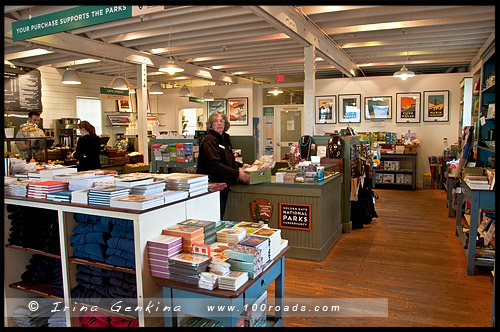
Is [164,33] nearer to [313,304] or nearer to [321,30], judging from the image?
[321,30]

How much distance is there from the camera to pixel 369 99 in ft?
37.4

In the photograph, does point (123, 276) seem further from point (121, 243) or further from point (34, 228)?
point (34, 228)

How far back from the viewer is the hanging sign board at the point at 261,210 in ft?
16.1

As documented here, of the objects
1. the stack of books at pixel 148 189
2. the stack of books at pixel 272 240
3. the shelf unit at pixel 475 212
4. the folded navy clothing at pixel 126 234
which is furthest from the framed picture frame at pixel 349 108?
the folded navy clothing at pixel 126 234

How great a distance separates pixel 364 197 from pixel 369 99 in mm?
5670

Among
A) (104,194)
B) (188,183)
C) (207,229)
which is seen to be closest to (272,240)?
(207,229)

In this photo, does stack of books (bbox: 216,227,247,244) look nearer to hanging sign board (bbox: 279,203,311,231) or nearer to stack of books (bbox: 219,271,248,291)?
stack of books (bbox: 219,271,248,291)

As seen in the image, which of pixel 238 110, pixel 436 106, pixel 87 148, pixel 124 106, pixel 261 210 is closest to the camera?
pixel 261 210

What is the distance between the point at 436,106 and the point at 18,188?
1057 centimetres

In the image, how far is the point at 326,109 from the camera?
11969 millimetres

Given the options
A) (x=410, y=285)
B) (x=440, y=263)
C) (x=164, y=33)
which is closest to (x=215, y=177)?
(x=410, y=285)

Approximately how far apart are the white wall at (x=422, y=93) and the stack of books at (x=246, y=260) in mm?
9878

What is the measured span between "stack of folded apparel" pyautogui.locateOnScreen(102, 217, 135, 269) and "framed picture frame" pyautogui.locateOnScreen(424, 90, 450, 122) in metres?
10.2

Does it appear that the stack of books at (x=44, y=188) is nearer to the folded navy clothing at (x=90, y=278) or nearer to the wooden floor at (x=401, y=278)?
the folded navy clothing at (x=90, y=278)
